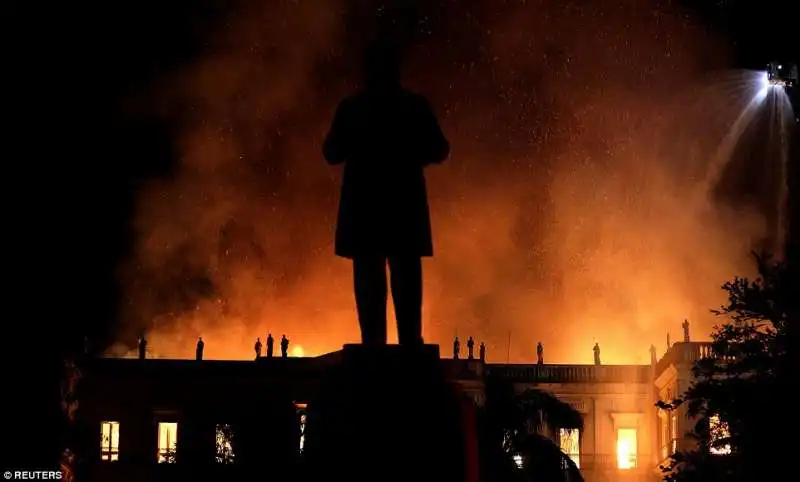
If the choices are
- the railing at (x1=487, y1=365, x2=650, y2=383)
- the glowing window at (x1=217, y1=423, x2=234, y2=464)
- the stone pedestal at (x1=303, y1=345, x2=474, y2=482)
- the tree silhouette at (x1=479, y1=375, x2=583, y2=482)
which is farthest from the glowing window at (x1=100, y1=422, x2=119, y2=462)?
the stone pedestal at (x1=303, y1=345, x2=474, y2=482)

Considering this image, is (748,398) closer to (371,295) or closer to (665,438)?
(371,295)

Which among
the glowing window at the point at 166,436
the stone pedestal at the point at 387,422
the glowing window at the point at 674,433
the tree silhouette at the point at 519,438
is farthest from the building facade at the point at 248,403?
the stone pedestal at the point at 387,422

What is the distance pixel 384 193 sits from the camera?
9.69 metres

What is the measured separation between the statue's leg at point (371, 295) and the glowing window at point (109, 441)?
5729 centimetres

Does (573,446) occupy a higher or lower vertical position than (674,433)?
lower

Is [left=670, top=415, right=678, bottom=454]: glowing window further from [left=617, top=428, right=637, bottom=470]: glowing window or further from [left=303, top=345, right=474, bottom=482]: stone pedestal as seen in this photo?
[left=303, top=345, right=474, bottom=482]: stone pedestal

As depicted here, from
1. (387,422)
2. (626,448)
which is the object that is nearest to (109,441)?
(626,448)

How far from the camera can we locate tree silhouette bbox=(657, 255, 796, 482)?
84.6 ft

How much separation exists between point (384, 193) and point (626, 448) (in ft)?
192

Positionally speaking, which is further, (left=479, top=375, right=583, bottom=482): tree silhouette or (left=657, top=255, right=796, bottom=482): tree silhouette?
(left=479, top=375, right=583, bottom=482): tree silhouette

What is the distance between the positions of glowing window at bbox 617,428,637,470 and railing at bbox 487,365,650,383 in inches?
105

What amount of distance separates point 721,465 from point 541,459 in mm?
3725

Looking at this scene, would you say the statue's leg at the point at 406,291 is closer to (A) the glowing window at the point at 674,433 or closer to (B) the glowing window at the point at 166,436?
(A) the glowing window at the point at 674,433

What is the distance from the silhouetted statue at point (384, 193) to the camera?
9.67 meters
